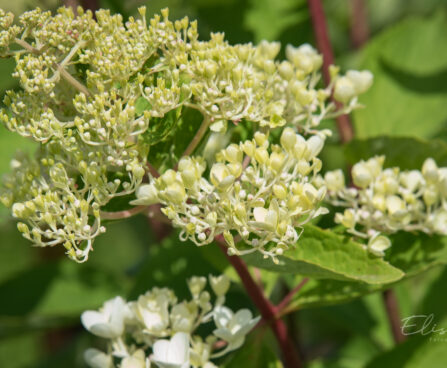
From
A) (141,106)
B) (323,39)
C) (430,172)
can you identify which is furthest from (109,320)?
(323,39)

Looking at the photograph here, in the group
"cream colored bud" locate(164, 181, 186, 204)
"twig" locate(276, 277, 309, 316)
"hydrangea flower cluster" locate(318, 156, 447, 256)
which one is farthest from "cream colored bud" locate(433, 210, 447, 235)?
"cream colored bud" locate(164, 181, 186, 204)

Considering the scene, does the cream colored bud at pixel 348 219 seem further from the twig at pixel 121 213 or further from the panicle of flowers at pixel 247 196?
the twig at pixel 121 213

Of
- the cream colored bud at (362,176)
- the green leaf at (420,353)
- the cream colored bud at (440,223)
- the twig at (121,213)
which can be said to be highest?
the twig at (121,213)

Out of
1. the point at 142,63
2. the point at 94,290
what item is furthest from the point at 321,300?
the point at 94,290

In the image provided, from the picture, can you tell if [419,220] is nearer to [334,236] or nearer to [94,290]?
[334,236]

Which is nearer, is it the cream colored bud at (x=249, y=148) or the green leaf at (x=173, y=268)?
the cream colored bud at (x=249, y=148)

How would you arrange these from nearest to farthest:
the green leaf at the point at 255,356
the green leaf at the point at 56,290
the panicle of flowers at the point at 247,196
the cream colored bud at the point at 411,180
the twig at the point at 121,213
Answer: the panicle of flowers at the point at 247,196 < the twig at the point at 121,213 < the cream colored bud at the point at 411,180 < the green leaf at the point at 255,356 < the green leaf at the point at 56,290

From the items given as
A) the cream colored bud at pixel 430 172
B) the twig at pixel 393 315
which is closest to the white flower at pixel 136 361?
the cream colored bud at pixel 430 172
